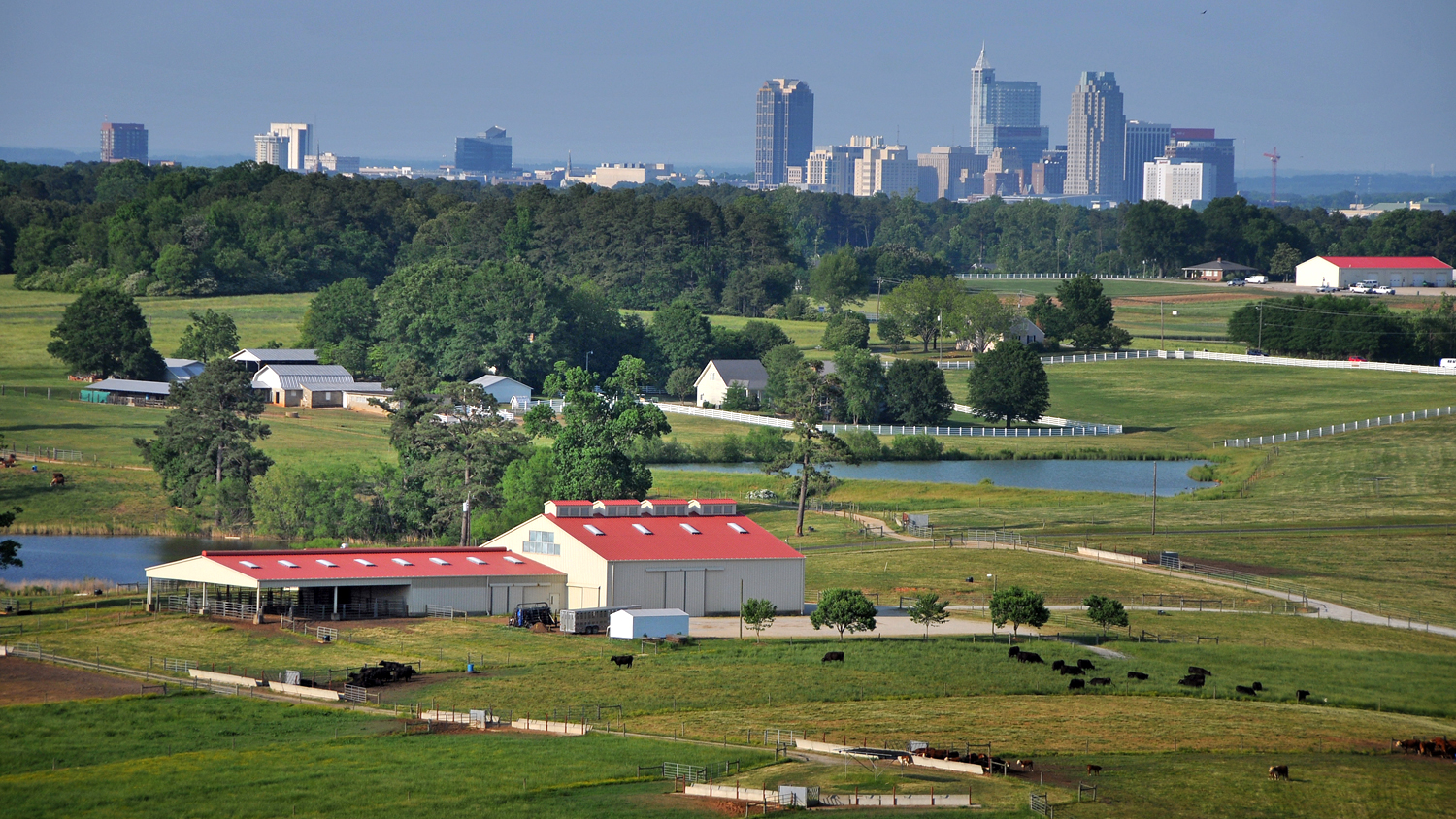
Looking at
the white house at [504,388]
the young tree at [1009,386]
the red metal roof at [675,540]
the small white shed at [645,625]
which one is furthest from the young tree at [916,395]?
the small white shed at [645,625]

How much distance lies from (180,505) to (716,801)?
61.3 metres

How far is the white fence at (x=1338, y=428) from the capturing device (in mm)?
122875

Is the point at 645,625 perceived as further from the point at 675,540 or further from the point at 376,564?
the point at 376,564

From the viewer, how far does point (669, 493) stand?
100m

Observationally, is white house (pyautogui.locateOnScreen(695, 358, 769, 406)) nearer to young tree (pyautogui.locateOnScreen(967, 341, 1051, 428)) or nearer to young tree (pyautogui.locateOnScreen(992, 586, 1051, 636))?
young tree (pyautogui.locateOnScreen(967, 341, 1051, 428))

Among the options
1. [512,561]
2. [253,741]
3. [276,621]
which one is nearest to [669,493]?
[512,561]

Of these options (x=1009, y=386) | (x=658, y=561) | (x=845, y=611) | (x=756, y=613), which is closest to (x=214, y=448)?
Result: (x=658, y=561)

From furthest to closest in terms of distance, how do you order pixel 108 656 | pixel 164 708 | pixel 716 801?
pixel 108 656 < pixel 164 708 < pixel 716 801

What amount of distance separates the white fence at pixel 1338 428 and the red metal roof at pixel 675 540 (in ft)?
201

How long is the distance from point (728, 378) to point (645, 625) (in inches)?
3321

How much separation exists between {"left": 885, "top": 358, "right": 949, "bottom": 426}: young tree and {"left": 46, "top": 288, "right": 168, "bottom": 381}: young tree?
197 ft

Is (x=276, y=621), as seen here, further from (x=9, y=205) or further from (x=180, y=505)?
(x=9, y=205)

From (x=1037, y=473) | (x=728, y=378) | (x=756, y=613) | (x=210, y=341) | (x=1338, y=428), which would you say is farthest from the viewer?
(x=210, y=341)

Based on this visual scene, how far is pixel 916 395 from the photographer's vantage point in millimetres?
135625
